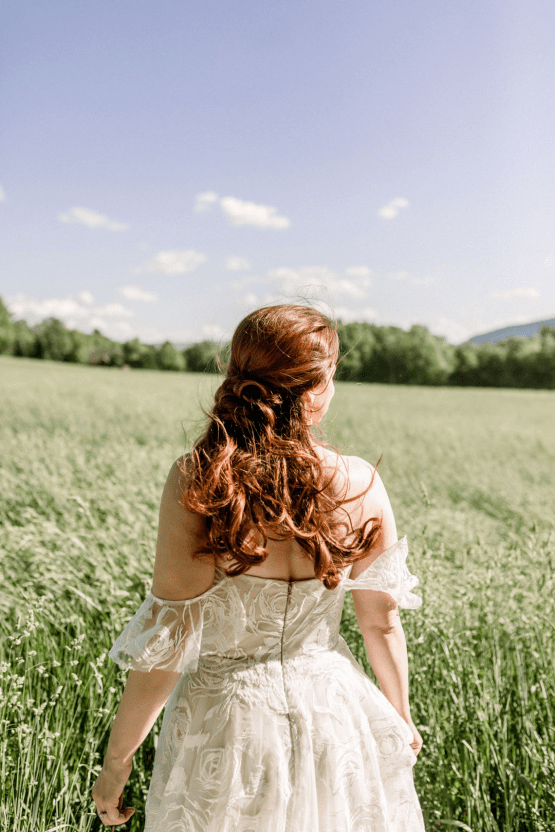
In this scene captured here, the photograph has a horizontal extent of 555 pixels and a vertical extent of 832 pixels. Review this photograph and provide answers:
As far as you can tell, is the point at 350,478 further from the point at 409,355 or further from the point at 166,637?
the point at 409,355

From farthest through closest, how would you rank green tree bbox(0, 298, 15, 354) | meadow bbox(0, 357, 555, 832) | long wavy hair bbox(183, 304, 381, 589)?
green tree bbox(0, 298, 15, 354) → meadow bbox(0, 357, 555, 832) → long wavy hair bbox(183, 304, 381, 589)

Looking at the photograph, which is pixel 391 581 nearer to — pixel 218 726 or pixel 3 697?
pixel 218 726

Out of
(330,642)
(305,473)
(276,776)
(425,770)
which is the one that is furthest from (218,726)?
(425,770)

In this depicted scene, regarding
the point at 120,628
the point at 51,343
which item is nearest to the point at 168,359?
the point at 51,343

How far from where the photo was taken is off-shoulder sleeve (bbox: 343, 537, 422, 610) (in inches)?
54.2

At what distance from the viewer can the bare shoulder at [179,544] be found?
1.25 metres

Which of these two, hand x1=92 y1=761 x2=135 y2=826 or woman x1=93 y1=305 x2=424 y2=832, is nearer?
woman x1=93 y1=305 x2=424 y2=832

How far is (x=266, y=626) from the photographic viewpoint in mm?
1309

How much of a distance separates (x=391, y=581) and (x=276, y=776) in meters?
0.51

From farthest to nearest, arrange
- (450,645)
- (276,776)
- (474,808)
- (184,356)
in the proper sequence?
(184,356) → (450,645) → (474,808) → (276,776)

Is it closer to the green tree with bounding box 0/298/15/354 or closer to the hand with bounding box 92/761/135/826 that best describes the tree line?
the green tree with bounding box 0/298/15/354

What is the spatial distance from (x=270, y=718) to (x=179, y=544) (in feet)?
1.48

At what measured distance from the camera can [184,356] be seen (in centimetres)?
4547

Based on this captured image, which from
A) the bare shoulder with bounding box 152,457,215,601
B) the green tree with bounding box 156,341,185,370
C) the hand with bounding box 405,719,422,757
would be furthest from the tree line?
the bare shoulder with bounding box 152,457,215,601
